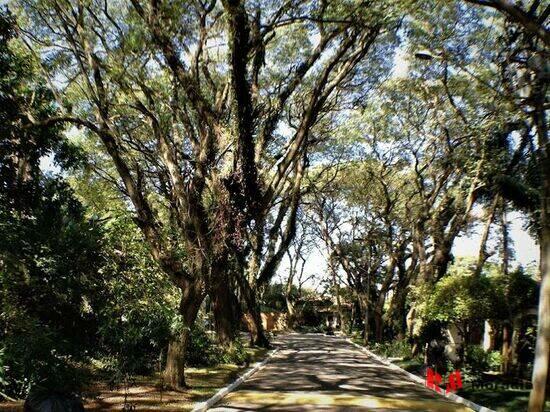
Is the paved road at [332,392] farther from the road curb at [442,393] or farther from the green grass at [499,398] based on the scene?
the green grass at [499,398]

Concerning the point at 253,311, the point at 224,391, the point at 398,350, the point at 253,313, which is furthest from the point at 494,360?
the point at 253,313

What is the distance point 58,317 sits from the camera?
767 cm

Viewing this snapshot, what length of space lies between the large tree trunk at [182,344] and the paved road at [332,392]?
137 centimetres

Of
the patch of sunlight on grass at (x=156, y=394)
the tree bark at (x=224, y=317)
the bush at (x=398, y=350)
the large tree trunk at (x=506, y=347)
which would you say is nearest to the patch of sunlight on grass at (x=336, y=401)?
the patch of sunlight on grass at (x=156, y=394)

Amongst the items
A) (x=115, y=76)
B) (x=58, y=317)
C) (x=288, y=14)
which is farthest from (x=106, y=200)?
(x=58, y=317)

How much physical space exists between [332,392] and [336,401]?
1527 mm

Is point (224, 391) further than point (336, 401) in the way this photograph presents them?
Yes

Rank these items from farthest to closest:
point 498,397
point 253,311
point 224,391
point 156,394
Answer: point 253,311, point 224,391, point 498,397, point 156,394

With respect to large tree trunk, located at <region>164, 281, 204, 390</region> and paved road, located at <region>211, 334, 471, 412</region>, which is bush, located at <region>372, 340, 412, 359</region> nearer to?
paved road, located at <region>211, 334, 471, 412</region>

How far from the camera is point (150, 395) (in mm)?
12000

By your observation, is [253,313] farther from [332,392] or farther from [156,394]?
[156,394]

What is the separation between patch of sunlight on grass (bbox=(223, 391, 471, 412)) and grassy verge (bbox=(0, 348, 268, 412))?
928 mm

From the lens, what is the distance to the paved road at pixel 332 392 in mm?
12031

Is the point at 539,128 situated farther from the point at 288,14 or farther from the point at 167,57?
the point at 167,57
